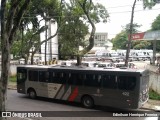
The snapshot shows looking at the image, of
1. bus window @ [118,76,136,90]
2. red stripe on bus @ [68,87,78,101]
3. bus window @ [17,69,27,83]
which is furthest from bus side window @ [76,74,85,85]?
bus window @ [17,69,27,83]

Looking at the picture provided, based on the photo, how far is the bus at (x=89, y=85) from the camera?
14.4 meters

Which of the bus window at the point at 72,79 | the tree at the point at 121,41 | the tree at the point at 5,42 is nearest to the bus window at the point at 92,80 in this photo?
the bus window at the point at 72,79

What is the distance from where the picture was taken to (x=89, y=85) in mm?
15859

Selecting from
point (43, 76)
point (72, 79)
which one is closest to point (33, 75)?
point (43, 76)

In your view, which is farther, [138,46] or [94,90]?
[138,46]

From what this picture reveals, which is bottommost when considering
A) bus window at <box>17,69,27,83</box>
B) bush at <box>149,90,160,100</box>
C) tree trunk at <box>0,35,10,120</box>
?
bush at <box>149,90,160,100</box>

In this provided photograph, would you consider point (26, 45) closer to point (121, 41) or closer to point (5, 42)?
point (5, 42)

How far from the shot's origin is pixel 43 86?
18141mm

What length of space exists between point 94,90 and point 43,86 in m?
4.14

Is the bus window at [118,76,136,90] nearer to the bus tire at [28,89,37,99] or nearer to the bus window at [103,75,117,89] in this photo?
the bus window at [103,75,117,89]

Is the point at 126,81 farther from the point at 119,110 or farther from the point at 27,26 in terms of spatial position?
the point at 27,26

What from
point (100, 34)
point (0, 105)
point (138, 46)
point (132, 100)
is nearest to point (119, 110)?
point (132, 100)

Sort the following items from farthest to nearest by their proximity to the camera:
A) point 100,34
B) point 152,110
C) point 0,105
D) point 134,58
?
point 100,34
point 134,58
point 152,110
point 0,105

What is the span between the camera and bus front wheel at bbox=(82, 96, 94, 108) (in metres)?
15.9
